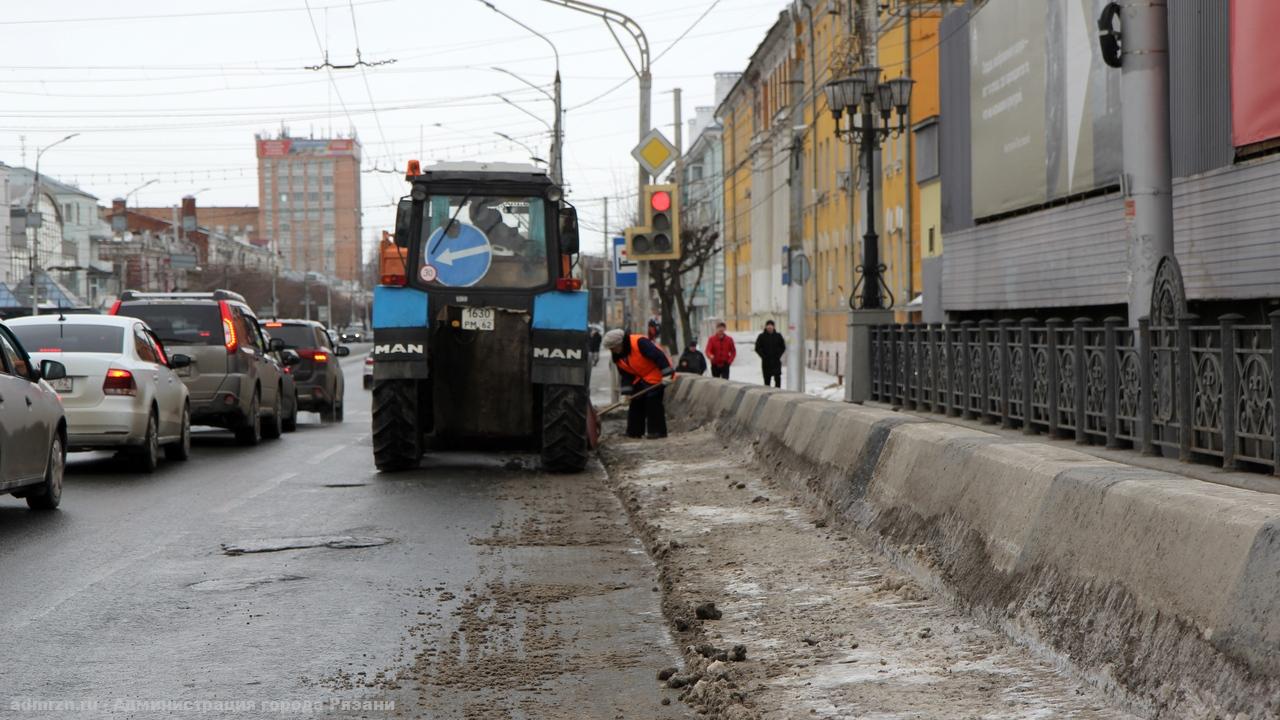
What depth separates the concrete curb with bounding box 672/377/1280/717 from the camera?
4.61 metres

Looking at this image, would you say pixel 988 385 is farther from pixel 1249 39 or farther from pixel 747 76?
pixel 747 76

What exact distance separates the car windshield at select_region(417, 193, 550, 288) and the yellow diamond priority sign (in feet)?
33.9

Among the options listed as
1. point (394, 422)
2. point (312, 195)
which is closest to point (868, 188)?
point (394, 422)

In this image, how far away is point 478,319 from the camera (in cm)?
1714

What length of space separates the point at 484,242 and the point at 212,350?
4.93 metres

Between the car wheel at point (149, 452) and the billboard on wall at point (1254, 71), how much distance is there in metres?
10.6

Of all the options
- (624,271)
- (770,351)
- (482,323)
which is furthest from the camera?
(770,351)

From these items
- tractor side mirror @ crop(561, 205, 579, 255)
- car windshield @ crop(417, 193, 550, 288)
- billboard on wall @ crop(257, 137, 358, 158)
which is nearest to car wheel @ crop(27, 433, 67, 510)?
car windshield @ crop(417, 193, 550, 288)

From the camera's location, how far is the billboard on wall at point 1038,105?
20.0 meters

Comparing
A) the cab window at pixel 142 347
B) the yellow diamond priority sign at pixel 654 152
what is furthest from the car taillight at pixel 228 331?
the yellow diamond priority sign at pixel 654 152

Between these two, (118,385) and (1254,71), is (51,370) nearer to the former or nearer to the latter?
(118,385)

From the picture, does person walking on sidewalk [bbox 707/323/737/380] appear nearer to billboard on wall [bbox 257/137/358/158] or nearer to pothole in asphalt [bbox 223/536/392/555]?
pothole in asphalt [bbox 223/536/392/555]

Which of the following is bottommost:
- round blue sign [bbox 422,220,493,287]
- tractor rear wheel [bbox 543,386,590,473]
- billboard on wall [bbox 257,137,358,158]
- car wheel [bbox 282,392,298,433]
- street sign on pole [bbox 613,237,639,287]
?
car wheel [bbox 282,392,298,433]

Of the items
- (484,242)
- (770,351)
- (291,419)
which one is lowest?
(291,419)
